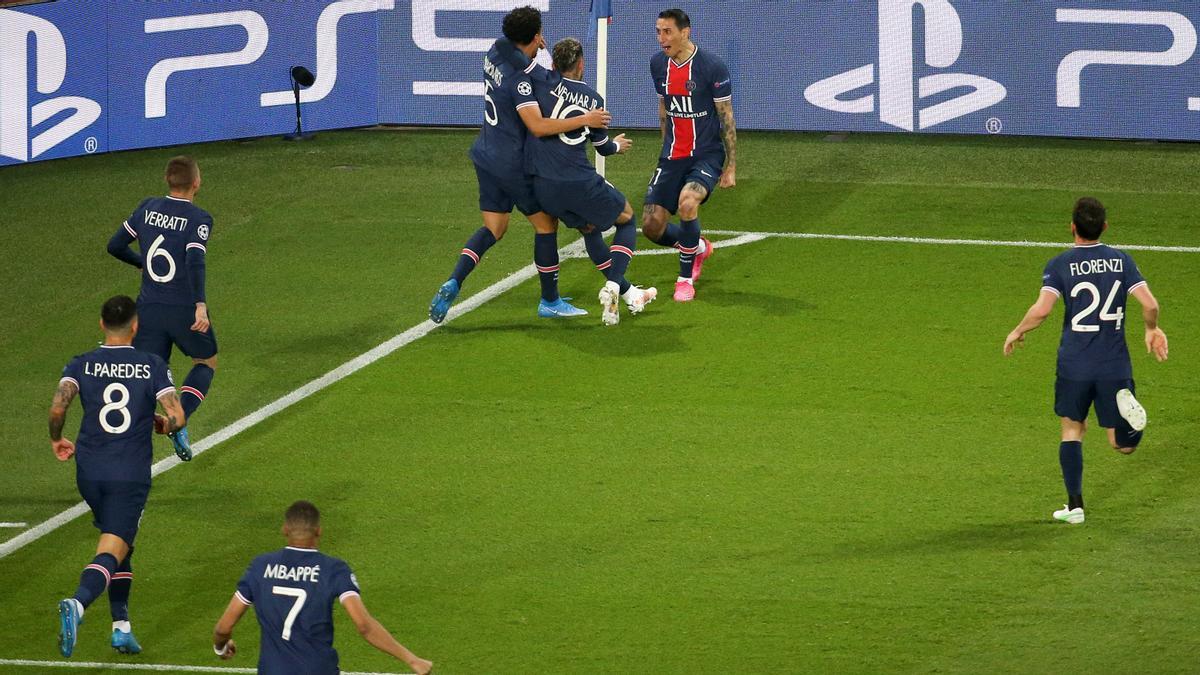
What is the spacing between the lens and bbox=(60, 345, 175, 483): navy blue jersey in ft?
29.9

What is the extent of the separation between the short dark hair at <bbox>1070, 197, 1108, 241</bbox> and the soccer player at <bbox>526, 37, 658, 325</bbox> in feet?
15.4

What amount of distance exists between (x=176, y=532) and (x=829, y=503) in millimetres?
4023

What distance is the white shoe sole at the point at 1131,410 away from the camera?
1033cm

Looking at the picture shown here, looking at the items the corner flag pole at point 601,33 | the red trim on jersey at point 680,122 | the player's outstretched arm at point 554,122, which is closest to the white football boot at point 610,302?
the player's outstretched arm at point 554,122

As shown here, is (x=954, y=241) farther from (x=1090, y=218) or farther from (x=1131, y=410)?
(x=1131, y=410)

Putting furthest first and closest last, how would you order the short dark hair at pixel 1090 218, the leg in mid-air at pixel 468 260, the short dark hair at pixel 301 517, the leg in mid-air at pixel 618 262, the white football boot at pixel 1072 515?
the leg in mid-air at pixel 618 262 → the leg in mid-air at pixel 468 260 → the white football boot at pixel 1072 515 → the short dark hair at pixel 1090 218 → the short dark hair at pixel 301 517

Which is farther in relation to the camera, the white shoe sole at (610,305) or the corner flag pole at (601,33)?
the corner flag pole at (601,33)

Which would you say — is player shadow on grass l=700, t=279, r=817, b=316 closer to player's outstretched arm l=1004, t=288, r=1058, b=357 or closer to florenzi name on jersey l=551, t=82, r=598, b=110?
florenzi name on jersey l=551, t=82, r=598, b=110

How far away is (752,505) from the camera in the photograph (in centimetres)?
1124

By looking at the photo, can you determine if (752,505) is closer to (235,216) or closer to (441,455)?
(441,455)

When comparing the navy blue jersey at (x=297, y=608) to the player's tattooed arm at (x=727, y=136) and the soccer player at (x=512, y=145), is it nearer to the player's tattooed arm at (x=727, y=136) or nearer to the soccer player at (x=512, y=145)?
the soccer player at (x=512, y=145)

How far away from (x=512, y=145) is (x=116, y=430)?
6065 millimetres

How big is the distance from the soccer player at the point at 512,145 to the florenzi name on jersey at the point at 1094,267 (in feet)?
15.9

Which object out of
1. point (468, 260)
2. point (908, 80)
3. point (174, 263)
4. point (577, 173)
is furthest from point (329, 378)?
point (908, 80)
